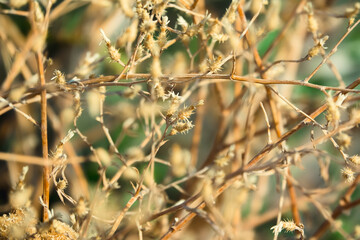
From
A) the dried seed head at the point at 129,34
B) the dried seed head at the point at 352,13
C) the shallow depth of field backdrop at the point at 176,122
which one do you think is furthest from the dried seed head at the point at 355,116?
the dried seed head at the point at 129,34

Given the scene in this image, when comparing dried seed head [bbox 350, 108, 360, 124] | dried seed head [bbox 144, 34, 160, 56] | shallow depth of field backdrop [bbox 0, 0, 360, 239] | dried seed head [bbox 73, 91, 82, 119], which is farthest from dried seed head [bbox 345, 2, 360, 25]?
dried seed head [bbox 73, 91, 82, 119]

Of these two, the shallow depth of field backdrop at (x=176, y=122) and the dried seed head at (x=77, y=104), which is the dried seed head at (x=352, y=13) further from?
the dried seed head at (x=77, y=104)

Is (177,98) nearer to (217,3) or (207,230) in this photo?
(207,230)

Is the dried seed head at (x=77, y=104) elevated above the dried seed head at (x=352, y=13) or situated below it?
above

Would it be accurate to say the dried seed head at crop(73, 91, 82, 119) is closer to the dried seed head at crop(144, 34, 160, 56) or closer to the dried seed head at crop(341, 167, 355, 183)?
the dried seed head at crop(144, 34, 160, 56)

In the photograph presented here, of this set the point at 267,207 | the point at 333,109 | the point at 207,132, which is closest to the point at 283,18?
the point at 207,132

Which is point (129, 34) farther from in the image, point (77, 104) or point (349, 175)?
point (349, 175)

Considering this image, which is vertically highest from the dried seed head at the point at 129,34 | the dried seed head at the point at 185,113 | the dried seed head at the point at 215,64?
the dried seed head at the point at 129,34

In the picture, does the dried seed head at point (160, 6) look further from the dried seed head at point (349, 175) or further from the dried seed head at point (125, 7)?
the dried seed head at point (349, 175)
